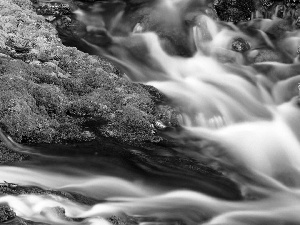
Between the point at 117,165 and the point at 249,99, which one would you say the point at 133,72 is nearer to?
the point at 249,99

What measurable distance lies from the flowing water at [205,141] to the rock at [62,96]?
566mm

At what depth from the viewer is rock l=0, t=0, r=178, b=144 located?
Result: 862 cm

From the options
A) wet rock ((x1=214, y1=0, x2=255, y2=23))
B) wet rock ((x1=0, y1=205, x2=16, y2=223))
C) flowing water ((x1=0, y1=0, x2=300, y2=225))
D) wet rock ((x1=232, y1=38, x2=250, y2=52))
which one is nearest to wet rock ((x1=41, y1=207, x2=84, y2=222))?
flowing water ((x1=0, y1=0, x2=300, y2=225))

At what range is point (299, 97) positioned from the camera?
11.3 meters

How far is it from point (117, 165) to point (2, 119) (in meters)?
2.07

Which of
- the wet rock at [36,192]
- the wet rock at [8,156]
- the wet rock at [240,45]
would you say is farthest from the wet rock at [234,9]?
the wet rock at [36,192]

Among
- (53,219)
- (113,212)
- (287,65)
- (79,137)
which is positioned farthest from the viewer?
(287,65)

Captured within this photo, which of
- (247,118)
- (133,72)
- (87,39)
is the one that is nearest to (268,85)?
(247,118)

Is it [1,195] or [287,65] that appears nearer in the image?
[1,195]

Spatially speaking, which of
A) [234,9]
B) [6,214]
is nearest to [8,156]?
[6,214]

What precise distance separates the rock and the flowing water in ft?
1.86

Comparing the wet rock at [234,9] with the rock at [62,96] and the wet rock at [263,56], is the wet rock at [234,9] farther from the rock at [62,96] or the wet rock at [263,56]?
the rock at [62,96]

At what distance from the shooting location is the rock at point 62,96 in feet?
28.3

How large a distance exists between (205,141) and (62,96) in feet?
9.33
